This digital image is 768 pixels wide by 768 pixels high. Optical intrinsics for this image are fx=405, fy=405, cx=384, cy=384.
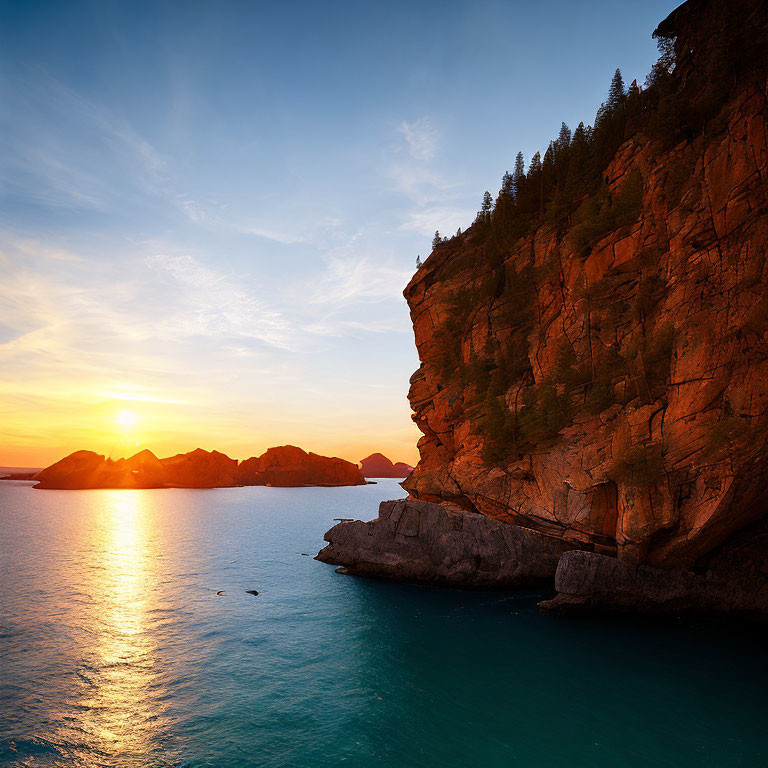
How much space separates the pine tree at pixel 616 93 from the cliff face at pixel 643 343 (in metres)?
1.70

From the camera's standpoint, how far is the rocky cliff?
82.8ft

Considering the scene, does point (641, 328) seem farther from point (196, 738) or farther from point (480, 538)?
point (196, 738)

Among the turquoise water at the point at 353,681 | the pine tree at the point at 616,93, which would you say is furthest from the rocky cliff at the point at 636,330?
the turquoise water at the point at 353,681

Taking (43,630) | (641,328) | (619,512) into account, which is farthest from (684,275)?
(43,630)

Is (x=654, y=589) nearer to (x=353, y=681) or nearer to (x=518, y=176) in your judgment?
(x=353, y=681)

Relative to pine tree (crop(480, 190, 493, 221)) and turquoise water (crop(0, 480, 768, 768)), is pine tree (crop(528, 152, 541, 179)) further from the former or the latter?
turquoise water (crop(0, 480, 768, 768))

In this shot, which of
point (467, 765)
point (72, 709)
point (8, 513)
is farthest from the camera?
point (8, 513)

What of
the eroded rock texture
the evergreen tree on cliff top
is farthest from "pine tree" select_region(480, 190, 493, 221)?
the eroded rock texture

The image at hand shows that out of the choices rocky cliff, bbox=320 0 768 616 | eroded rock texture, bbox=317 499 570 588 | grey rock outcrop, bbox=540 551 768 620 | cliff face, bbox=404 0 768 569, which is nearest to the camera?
cliff face, bbox=404 0 768 569

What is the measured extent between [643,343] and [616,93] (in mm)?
28446

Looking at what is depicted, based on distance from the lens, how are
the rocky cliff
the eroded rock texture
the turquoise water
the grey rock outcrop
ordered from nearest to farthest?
1. the turquoise water
2. the rocky cliff
3. the grey rock outcrop
4. the eroded rock texture

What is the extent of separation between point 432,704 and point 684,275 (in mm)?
31032

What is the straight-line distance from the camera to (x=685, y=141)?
98.7ft

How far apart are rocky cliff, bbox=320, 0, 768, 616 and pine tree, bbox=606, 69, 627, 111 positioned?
127 millimetres
